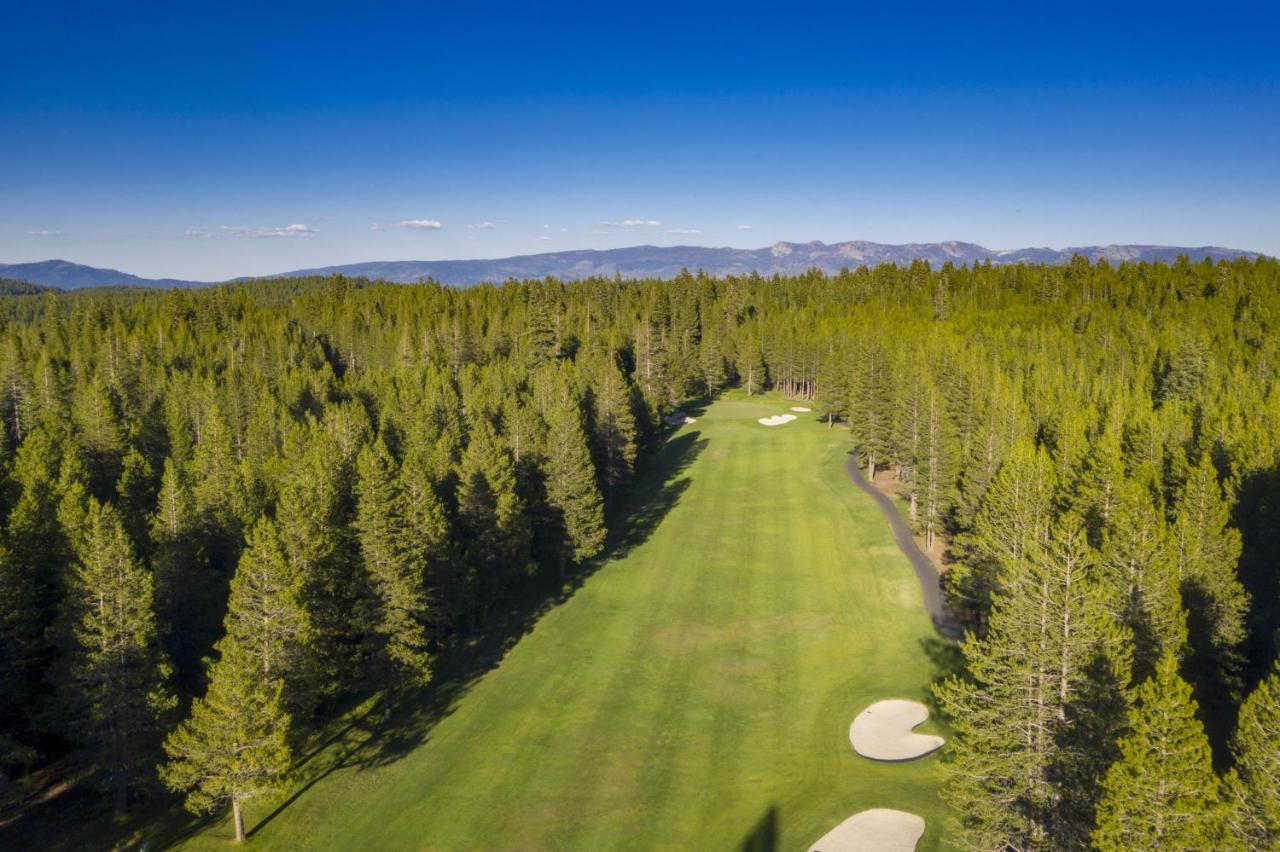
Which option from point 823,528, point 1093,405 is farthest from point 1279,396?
point 823,528

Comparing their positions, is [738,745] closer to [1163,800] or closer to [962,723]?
[962,723]

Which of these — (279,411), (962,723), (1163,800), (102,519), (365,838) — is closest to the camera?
(1163,800)

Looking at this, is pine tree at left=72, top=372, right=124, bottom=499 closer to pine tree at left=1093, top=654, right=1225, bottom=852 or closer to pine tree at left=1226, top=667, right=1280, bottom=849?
pine tree at left=1093, top=654, right=1225, bottom=852

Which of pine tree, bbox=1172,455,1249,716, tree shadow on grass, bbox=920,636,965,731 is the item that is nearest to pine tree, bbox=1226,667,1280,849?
pine tree, bbox=1172,455,1249,716

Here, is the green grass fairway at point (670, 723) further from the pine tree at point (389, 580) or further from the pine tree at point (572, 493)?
the pine tree at point (389, 580)

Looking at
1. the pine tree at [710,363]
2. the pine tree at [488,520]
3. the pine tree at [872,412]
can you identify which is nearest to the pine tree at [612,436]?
the pine tree at [488,520]

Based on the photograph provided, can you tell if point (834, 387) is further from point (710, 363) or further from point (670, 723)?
point (670, 723)
